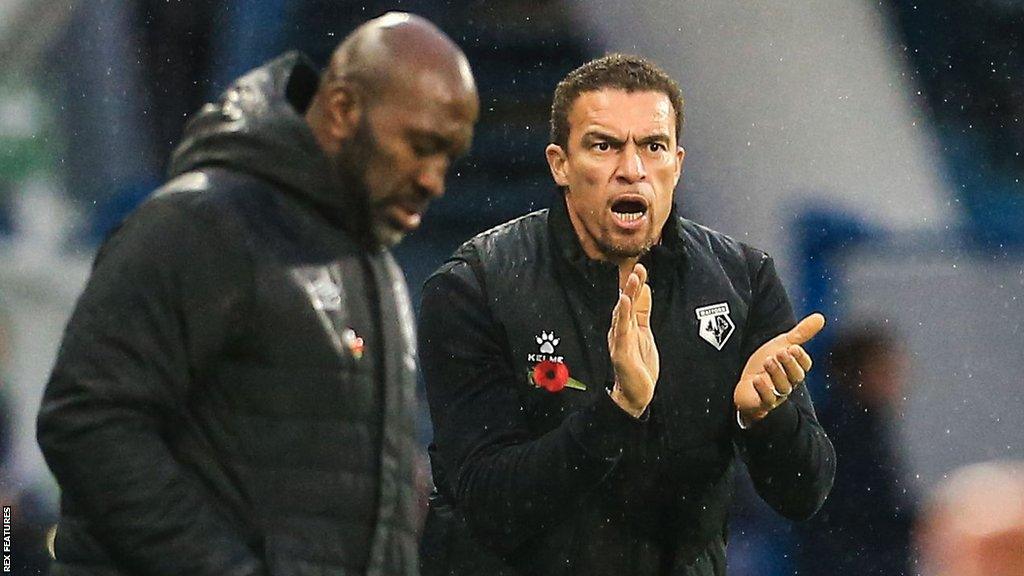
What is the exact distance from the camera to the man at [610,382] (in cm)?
273

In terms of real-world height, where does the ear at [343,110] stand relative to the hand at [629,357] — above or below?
above

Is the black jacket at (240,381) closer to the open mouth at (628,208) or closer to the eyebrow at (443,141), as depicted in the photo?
the eyebrow at (443,141)

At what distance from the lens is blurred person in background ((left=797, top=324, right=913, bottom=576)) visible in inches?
182

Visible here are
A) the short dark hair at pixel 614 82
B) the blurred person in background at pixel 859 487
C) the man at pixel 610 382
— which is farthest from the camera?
the blurred person in background at pixel 859 487

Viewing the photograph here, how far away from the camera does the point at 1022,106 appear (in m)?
4.92

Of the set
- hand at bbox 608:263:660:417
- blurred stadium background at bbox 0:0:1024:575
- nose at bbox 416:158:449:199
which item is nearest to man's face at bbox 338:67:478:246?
nose at bbox 416:158:449:199

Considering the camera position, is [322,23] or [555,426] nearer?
[555,426]

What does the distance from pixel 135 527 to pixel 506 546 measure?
3.51 feet

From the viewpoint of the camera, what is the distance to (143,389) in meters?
1.77

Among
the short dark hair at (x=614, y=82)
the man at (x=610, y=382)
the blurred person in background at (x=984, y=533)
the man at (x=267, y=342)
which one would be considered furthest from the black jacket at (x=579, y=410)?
the blurred person in background at (x=984, y=533)

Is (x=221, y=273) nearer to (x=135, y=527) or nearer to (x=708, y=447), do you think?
(x=135, y=527)

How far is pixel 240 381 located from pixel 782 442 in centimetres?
118

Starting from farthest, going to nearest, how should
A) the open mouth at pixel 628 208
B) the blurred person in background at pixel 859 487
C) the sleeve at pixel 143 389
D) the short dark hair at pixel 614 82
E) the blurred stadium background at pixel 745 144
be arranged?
the blurred stadium background at pixel 745 144 → the blurred person in background at pixel 859 487 → the short dark hair at pixel 614 82 → the open mouth at pixel 628 208 → the sleeve at pixel 143 389

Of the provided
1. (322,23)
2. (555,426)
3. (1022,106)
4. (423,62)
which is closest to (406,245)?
(322,23)
